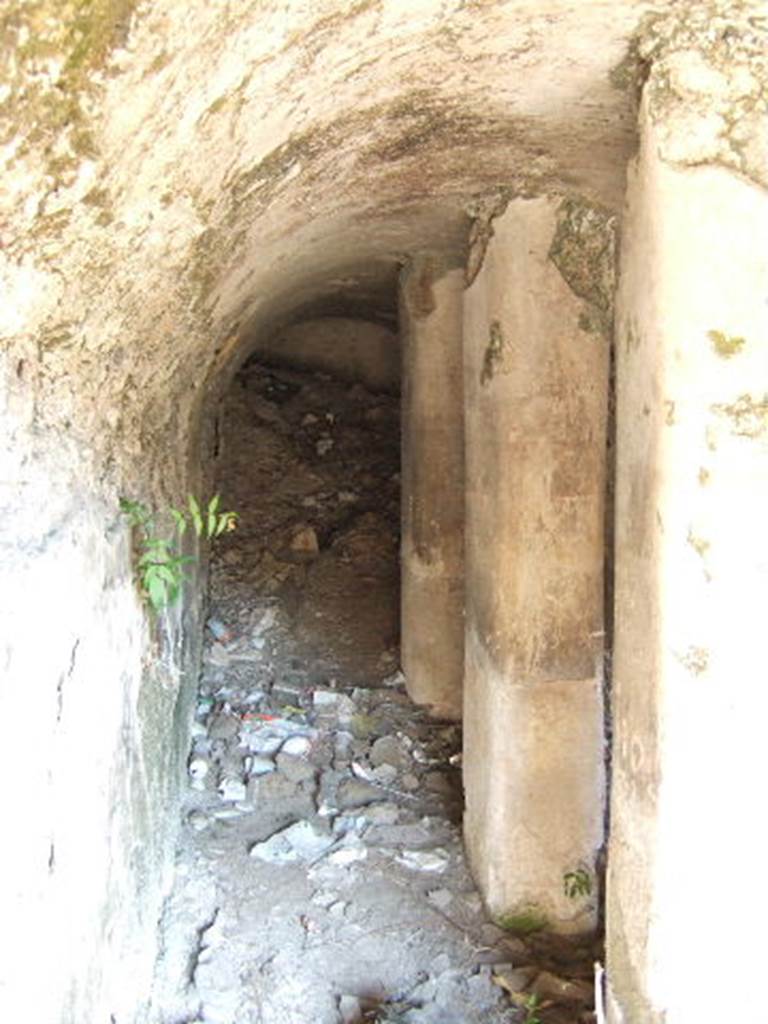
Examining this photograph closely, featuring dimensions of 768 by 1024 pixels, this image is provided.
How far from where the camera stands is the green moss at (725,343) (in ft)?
6.72

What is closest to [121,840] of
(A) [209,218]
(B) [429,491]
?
(A) [209,218]

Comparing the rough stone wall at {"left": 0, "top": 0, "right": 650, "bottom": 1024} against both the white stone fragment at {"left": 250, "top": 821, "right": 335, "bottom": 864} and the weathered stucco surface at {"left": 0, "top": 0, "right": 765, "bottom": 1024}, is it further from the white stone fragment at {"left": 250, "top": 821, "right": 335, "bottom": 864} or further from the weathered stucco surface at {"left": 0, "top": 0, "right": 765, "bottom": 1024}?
the white stone fragment at {"left": 250, "top": 821, "right": 335, "bottom": 864}

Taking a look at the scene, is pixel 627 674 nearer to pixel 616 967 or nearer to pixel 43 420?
pixel 616 967

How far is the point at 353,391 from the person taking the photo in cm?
960

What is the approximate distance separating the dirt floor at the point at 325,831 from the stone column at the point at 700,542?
1.16m

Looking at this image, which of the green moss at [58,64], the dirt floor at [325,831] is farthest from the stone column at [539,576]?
the green moss at [58,64]

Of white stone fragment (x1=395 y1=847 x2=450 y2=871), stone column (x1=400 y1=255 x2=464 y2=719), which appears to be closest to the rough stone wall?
white stone fragment (x1=395 y1=847 x2=450 y2=871)

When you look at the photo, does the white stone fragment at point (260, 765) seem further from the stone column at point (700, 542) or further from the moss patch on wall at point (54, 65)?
the moss patch on wall at point (54, 65)

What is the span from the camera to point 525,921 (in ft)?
11.9

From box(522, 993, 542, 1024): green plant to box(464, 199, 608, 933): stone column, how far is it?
44cm

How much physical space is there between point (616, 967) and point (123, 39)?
7.57ft

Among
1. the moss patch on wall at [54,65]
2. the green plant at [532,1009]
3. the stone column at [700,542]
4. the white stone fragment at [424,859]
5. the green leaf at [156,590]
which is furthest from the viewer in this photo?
the white stone fragment at [424,859]

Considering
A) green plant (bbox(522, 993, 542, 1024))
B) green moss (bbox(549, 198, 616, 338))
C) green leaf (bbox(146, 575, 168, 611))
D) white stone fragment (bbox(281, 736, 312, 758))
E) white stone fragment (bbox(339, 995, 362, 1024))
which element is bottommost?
white stone fragment (bbox(339, 995, 362, 1024))

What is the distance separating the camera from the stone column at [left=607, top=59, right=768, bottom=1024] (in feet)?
6.66
